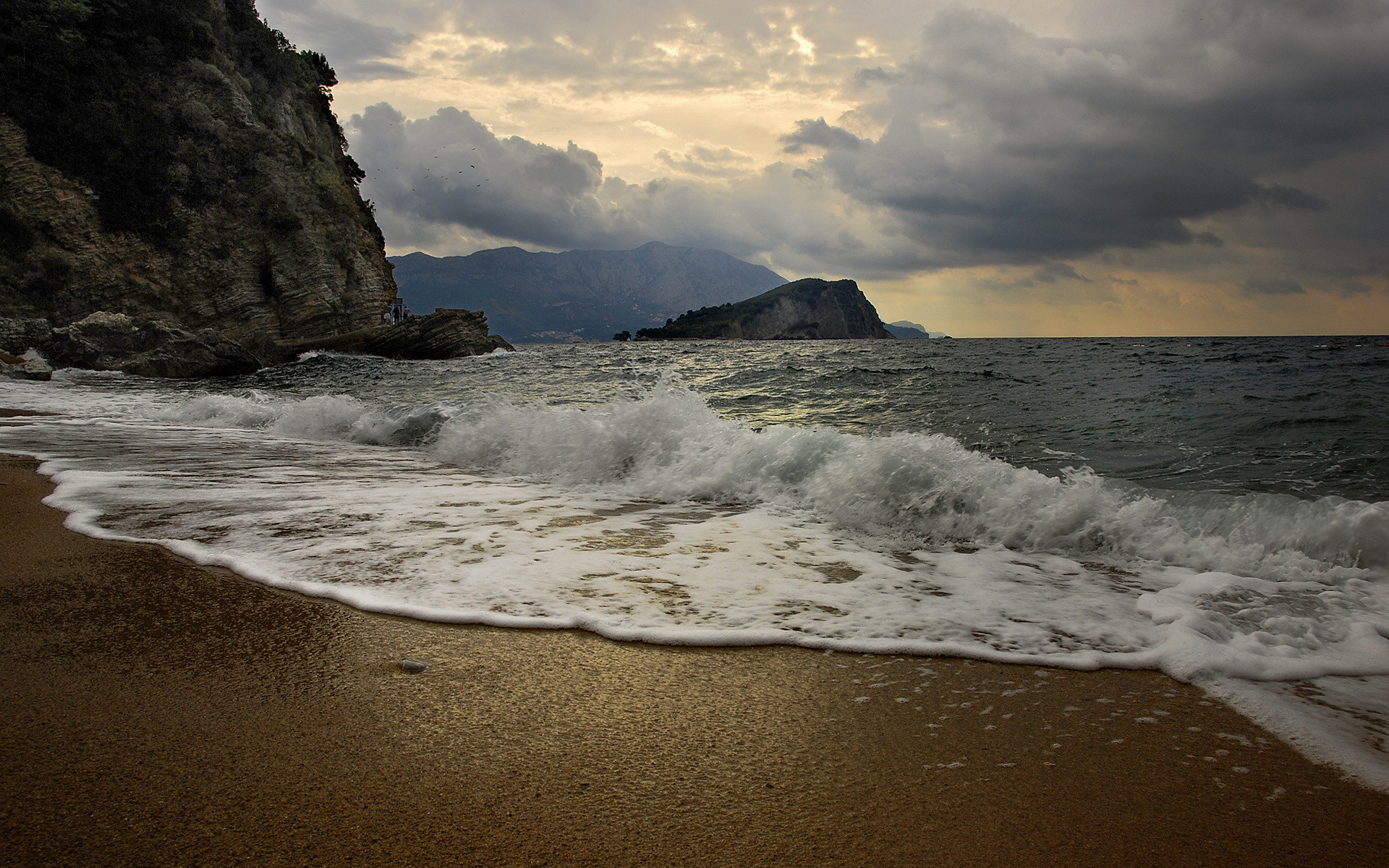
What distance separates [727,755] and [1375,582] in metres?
3.81

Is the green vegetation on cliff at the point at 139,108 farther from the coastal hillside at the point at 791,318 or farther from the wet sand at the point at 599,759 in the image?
the coastal hillside at the point at 791,318

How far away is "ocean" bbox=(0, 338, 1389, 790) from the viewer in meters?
2.63

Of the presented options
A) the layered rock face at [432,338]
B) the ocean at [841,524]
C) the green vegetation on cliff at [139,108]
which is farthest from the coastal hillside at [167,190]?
the ocean at [841,524]

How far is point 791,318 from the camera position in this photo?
14738 centimetres

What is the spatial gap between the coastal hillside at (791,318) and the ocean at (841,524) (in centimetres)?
11024

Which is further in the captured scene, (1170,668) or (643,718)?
(1170,668)

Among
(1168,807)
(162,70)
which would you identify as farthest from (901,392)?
(162,70)

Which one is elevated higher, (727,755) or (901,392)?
(901,392)

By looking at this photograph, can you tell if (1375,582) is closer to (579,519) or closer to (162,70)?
(579,519)

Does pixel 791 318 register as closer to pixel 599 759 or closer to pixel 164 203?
pixel 164 203

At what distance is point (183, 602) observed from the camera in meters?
2.71

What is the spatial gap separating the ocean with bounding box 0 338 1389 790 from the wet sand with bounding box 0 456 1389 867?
28cm

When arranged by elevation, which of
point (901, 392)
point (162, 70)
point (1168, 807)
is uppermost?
point (162, 70)

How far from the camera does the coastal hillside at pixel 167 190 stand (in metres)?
24.7
